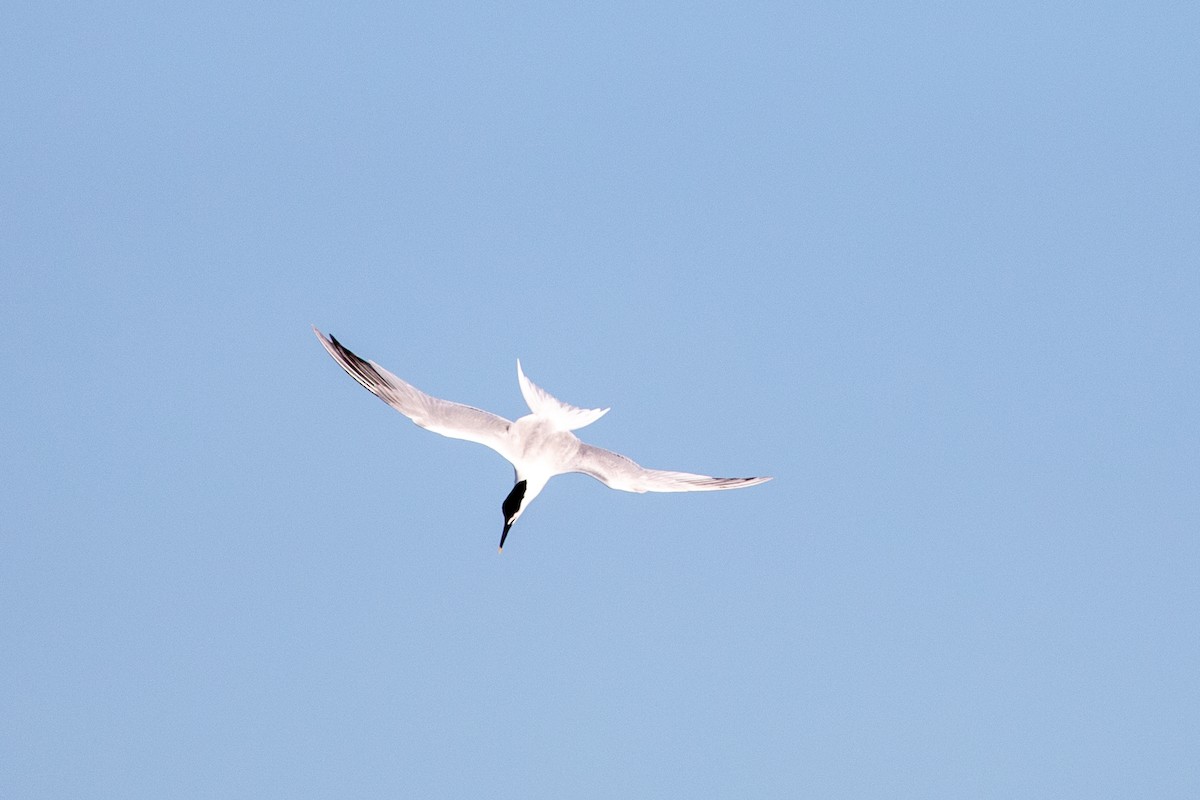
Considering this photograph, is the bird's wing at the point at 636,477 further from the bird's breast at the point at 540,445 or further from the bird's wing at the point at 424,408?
the bird's wing at the point at 424,408

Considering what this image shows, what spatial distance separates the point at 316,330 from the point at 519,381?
9.84 ft

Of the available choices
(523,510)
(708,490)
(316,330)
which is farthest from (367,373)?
(708,490)

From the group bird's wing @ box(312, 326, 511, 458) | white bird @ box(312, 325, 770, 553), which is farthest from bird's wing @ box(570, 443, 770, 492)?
bird's wing @ box(312, 326, 511, 458)

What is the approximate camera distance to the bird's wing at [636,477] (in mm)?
24750

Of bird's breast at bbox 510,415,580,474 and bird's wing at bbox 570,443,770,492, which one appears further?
bird's wing at bbox 570,443,770,492

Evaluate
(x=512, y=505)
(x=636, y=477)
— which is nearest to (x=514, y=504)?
(x=512, y=505)

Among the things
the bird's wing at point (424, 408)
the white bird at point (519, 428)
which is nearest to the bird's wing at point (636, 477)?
the white bird at point (519, 428)

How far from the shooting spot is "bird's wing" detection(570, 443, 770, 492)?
24.8m

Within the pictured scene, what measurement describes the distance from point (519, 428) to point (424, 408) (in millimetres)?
1420

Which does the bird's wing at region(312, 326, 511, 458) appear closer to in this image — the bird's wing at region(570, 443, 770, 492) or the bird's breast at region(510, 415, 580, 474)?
the bird's breast at region(510, 415, 580, 474)

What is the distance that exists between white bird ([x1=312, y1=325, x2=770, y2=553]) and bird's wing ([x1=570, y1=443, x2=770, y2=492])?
15 millimetres

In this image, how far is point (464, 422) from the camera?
79.3ft

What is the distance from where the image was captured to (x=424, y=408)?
24.1 metres

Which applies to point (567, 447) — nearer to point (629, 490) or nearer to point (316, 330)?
point (629, 490)
